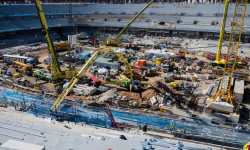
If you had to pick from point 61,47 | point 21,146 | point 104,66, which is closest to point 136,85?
point 104,66

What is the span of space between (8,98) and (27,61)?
15.4m

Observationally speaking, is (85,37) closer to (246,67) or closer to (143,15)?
(143,15)

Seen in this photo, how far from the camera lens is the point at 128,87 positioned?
25141 millimetres

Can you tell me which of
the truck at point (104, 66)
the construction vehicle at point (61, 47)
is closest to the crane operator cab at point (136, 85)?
the truck at point (104, 66)

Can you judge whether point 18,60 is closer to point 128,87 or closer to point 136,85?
point 128,87

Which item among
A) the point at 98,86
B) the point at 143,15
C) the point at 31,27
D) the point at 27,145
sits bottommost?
the point at 98,86

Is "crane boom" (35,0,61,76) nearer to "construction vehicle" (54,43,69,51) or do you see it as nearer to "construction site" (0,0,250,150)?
"construction site" (0,0,250,150)

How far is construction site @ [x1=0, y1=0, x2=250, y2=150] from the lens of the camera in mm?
10969

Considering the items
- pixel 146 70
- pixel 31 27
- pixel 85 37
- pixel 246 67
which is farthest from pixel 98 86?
pixel 31 27

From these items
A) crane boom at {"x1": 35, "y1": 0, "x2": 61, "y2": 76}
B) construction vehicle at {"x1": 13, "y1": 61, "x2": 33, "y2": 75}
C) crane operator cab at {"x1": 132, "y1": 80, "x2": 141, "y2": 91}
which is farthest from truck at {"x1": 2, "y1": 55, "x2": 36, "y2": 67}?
crane operator cab at {"x1": 132, "y1": 80, "x2": 141, "y2": 91}

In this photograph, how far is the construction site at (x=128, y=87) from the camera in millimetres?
10969

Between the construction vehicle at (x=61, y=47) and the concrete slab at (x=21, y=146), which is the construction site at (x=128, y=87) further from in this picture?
the construction vehicle at (x=61, y=47)

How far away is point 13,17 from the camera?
6244 cm

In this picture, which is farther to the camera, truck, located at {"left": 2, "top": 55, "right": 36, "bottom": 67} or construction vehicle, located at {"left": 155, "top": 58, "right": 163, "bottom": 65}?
construction vehicle, located at {"left": 155, "top": 58, "right": 163, "bottom": 65}
